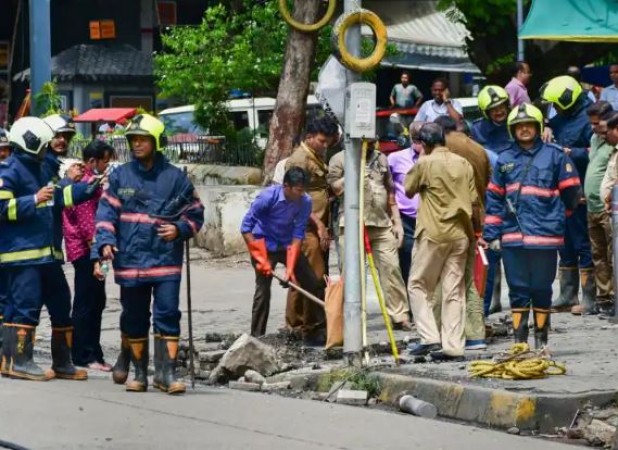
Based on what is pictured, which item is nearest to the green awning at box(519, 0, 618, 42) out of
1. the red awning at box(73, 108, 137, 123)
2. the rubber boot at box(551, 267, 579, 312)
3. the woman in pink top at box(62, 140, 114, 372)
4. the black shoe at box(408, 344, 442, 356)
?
the black shoe at box(408, 344, 442, 356)

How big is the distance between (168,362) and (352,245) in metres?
1.46

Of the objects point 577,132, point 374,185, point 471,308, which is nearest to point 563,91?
point 577,132

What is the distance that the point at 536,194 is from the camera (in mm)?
11594

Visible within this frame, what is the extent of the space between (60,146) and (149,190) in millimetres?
1704

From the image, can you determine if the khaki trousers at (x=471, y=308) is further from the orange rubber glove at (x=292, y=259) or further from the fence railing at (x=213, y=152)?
Result: the fence railing at (x=213, y=152)

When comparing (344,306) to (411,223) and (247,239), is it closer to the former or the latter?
(247,239)

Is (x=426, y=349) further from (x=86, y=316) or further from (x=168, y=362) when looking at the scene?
(x=86, y=316)

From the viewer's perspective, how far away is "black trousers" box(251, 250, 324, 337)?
1328cm

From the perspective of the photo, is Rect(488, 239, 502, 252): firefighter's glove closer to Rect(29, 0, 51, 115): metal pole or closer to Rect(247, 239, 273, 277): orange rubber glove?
Rect(247, 239, 273, 277): orange rubber glove

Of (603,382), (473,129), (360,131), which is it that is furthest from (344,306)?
(473,129)

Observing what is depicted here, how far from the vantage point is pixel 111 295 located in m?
17.2

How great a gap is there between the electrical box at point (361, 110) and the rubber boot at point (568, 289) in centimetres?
410

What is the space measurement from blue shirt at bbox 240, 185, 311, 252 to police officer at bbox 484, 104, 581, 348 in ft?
5.95

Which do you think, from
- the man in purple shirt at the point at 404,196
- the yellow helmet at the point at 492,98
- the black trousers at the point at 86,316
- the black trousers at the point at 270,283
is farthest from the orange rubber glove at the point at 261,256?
the yellow helmet at the point at 492,98
